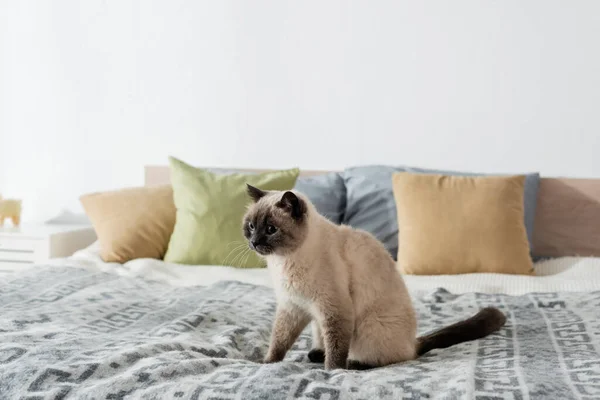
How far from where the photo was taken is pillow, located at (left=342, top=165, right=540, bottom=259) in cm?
295

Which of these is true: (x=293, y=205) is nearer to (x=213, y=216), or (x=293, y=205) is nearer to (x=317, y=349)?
(x=317, y=349)

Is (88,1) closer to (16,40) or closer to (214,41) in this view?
(16,40)

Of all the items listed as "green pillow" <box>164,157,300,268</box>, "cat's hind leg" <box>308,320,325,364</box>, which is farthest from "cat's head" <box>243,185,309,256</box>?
"green pillow" <box>164,157,300,268</box>

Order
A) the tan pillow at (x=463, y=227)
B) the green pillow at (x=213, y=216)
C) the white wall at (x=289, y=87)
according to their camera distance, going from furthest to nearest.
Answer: the white wall at (x=289, y=87)
the green pillow at (x=213, y=216)
the tan pillow at (x=463, y=227)

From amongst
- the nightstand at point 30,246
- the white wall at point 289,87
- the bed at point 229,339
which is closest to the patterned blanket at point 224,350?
the bed at point 229,339

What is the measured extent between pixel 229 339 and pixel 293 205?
39 centimetres

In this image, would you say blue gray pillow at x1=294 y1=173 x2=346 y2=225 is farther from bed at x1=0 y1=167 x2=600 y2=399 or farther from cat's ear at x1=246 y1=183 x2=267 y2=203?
cat's ear at x1=246 y1=183 x2=267 y2=203

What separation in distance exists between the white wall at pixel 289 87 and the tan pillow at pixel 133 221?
570 mm

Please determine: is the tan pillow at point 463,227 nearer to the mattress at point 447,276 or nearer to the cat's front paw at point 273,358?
the mattress at point 447,276

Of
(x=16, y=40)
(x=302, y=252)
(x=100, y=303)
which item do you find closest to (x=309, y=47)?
(x=16, y=40)

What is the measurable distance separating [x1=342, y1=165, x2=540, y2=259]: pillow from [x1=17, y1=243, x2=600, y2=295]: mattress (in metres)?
0.29

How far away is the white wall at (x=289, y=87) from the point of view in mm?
3184

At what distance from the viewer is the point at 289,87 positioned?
3488 mm

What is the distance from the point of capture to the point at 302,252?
1479mm
